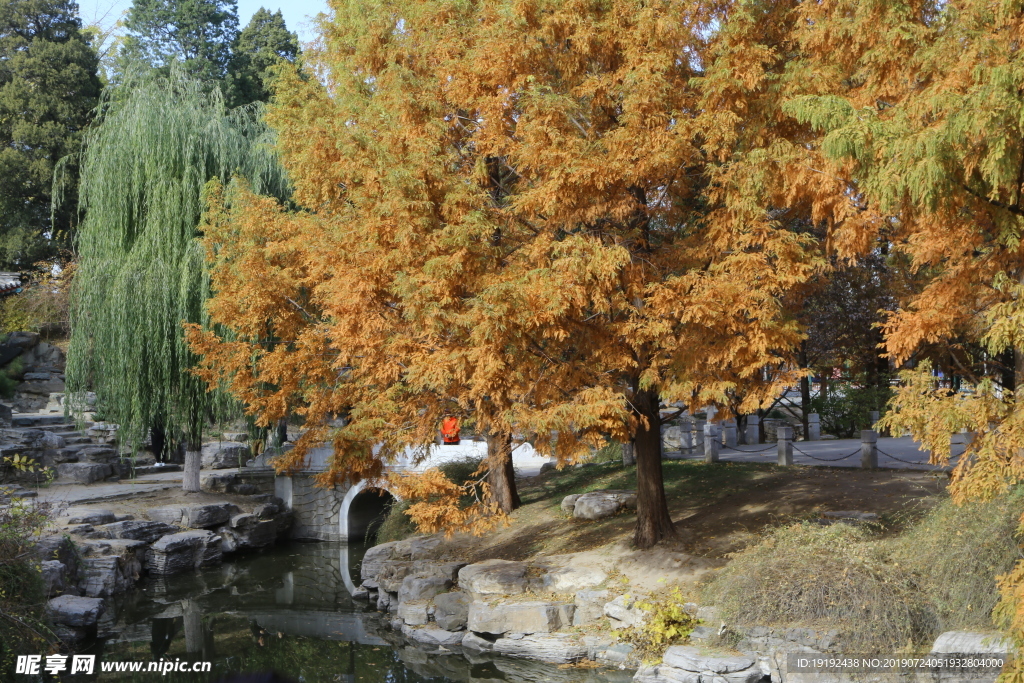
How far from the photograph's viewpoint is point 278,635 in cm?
1305

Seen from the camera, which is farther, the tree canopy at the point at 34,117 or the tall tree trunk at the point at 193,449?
the tree canopy at the point at 34,117

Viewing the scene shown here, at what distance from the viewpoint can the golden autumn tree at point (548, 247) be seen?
30.2 ft

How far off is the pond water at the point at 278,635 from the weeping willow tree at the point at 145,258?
3720 mm

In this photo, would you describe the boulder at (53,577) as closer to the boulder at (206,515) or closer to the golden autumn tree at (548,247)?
the golden autumn tree at (548,247)

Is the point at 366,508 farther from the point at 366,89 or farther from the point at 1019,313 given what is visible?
the point at 1019,313

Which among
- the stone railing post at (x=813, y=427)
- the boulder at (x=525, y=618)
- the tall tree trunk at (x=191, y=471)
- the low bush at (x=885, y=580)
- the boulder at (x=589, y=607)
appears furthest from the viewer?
the stone railing post at (x=813, y=427)

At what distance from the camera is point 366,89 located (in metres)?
13.3

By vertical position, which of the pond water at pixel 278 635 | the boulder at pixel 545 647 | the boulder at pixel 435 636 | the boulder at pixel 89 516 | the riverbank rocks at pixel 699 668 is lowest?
the pond water at pixel 278 635

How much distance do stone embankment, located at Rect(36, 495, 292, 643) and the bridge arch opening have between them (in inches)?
58.4

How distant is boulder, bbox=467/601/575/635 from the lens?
11.0m

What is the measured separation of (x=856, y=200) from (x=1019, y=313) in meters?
3.73

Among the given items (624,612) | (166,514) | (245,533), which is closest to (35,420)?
(166,514)

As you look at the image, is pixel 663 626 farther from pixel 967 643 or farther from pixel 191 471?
pixel 191 471

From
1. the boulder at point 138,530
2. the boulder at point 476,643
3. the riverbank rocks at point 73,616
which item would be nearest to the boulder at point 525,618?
the boulder at point 476,643
